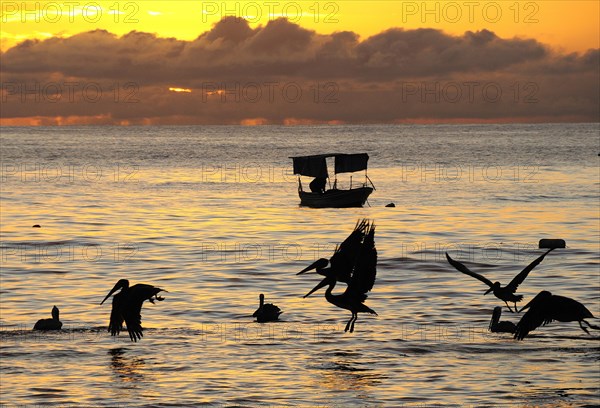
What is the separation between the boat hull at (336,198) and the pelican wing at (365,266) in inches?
2269

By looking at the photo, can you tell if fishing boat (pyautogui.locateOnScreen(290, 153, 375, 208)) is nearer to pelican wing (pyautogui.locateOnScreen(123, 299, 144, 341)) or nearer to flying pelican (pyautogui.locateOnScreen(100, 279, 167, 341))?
flying pelican (pyautogui.locateOnScreen(100, 279, 167, 341))

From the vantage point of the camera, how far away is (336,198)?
7700 centimetres

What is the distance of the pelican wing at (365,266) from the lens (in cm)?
1812

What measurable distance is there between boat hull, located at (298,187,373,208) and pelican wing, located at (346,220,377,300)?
2269 inches

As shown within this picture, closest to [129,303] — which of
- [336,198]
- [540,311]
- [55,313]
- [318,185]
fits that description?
[55,313]

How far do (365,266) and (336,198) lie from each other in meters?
58.7

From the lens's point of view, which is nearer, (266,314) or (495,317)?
(495,317)

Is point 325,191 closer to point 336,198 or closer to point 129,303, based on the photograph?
point 336,198

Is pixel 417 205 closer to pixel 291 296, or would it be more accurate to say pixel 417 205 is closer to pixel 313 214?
pixel 313 214

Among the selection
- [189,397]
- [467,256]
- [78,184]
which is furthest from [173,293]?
[78,184]

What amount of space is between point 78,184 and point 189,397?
92449 mm

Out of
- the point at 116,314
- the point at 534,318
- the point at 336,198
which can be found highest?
the point at 336,198

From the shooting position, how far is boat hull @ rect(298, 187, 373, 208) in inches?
3017

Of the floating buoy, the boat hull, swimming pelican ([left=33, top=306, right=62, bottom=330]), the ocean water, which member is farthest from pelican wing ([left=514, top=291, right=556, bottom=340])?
the boat hull
